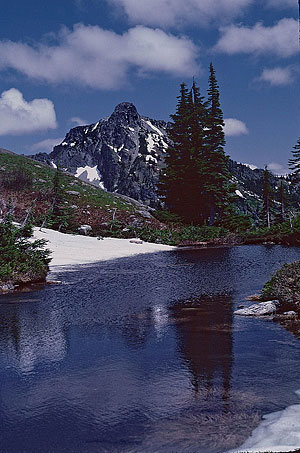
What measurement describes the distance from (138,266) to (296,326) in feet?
56.7

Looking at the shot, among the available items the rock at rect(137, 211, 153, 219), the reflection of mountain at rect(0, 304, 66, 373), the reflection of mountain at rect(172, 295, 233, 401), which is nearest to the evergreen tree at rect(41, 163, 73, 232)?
the rock at rect(137, 211, 153, 219)

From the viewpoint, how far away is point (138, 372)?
30.1ft

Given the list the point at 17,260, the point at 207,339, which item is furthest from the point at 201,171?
the point at 207,339

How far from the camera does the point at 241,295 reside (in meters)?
17.7

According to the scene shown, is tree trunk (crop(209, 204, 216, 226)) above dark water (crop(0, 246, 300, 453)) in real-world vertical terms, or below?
above

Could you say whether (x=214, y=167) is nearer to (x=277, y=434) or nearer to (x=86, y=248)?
(x=86, y=248)

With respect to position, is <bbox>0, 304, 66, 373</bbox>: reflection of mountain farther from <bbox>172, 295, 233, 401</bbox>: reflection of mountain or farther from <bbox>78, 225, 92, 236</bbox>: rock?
<bbox>78, 225, 92, 236</bbox>: rock

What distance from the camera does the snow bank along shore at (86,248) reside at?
1259 inches

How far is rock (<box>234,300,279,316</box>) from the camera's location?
554 inches

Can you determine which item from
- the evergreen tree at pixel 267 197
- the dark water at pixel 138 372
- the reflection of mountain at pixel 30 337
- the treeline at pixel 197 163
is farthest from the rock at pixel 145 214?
the reflection of mountain at pixel 30 337

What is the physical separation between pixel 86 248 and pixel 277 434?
3124cm

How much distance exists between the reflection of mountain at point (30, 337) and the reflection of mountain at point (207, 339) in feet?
11.7

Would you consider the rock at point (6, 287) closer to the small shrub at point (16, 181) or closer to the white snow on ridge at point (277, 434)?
the white snow on ridge at point (277, 434)

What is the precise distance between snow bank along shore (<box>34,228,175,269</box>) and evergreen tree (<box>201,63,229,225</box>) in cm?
1965
